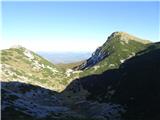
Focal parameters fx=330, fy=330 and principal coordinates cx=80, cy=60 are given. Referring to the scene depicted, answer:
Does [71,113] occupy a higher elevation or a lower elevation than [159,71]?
lower

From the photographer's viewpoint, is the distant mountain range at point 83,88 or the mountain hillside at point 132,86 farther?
the mountain hillside at point 132,86

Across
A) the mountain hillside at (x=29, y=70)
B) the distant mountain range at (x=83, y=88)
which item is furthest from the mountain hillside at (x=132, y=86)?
the mountain hillside at (x=29, y=70)

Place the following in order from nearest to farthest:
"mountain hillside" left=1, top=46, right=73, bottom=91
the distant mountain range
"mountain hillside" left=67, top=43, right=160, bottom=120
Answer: the distant mountain range, "mountain hillside" left=67, top=43, right=160, bottom=120, "mountain hillside" left=1, top=46, right=73, bottom=91

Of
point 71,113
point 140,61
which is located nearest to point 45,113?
point 71,113

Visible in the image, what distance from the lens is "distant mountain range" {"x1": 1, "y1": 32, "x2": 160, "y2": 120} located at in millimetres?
117438

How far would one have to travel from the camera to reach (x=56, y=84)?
165 meters

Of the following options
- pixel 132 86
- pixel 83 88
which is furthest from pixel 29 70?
pixel 132 86

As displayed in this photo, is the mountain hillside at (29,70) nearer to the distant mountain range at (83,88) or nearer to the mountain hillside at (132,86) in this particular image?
the distant mountain range at (83,88)

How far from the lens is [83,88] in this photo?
15638cm

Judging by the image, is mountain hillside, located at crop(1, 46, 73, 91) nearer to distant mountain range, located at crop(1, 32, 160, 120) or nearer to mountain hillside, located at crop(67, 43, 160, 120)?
distant mountain range, located at crop(1, 32, 160, 120)

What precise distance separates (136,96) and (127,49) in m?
70.1

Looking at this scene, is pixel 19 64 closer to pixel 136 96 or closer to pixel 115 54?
pixel 115 54

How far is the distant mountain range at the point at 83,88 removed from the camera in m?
117

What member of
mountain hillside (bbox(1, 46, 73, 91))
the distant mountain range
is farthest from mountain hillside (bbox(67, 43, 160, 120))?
mountain hillside (bbox(1, 46, 73, 91))
